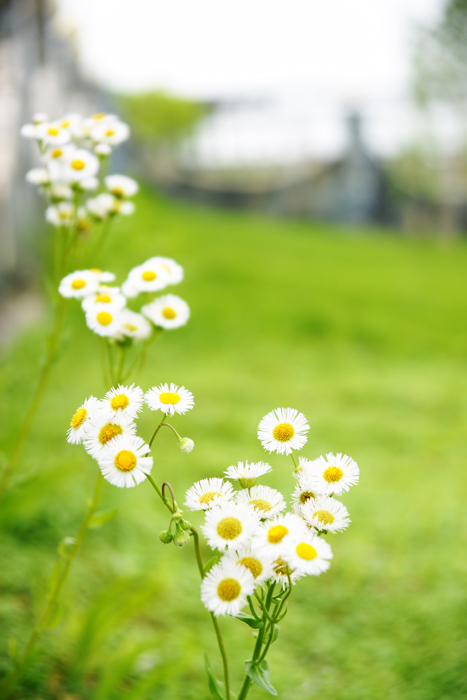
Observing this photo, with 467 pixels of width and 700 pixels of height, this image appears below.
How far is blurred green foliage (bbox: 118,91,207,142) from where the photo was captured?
829 cm

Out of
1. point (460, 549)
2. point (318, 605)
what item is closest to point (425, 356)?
point (460, 549)

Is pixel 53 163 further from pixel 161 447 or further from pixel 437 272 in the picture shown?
pixel 437 272

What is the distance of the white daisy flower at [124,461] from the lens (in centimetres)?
45

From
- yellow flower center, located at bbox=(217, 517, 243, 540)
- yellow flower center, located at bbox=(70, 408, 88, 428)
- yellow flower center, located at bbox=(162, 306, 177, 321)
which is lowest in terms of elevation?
yellow flower center, located at bbox=(217, 517, 243, 540)

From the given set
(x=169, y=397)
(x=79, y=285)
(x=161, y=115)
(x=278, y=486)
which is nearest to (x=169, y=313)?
(x=79, y=285)

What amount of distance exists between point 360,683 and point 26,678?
1.91 feet

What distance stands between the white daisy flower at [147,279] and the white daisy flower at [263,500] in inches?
11.2

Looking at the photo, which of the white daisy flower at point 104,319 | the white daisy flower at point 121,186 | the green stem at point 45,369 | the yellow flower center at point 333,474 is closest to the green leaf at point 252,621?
the yellow flower center at point 333,474

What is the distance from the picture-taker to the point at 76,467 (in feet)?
3.34

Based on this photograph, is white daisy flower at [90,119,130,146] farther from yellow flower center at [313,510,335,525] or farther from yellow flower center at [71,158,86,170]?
yellow flower center at [313,510,335,525]

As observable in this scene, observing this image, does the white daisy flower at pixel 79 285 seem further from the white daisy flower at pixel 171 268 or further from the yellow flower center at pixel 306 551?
the yellow flower center at pixel 306 551

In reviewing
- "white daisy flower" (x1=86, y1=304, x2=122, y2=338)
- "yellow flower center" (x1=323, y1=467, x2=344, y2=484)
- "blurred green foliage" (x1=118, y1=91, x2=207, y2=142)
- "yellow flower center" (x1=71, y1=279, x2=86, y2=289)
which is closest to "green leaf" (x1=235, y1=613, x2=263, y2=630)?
"yellow flower center" (x1=323, y1=467, x2=344, y2=484)

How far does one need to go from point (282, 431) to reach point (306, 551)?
0.40 ft

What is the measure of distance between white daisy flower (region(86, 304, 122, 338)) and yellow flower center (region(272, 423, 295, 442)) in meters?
0.22
